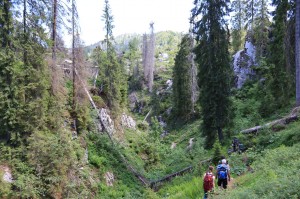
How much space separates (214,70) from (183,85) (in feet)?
67.3

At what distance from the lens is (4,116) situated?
11930mm

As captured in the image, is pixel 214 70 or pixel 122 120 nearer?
pixel 214 70

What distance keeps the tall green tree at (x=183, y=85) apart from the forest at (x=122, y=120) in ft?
20.5

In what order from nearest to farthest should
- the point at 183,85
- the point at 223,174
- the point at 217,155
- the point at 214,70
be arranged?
the point at 223,174 < the point at 217,155 < the point at 214,70 < the point at 183,85

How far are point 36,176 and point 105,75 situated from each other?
50.7 feet

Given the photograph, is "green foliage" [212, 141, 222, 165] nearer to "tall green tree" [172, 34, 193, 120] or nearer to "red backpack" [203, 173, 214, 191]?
"red backpack" [203, 173, 214, 191]

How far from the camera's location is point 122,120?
2995cm

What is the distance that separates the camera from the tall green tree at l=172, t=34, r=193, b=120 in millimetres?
37219

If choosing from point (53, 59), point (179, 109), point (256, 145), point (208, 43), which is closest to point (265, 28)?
point (179, 109)

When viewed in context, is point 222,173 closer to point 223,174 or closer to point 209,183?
point 223,174

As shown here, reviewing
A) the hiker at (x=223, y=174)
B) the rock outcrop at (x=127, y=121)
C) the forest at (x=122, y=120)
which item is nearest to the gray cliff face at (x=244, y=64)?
the forest at (x=122, y=120)

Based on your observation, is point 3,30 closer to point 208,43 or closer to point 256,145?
point 208,43

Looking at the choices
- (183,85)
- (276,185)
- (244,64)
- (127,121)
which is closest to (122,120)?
(127,121)

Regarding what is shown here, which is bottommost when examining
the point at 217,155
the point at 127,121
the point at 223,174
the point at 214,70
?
the point at 127,121
